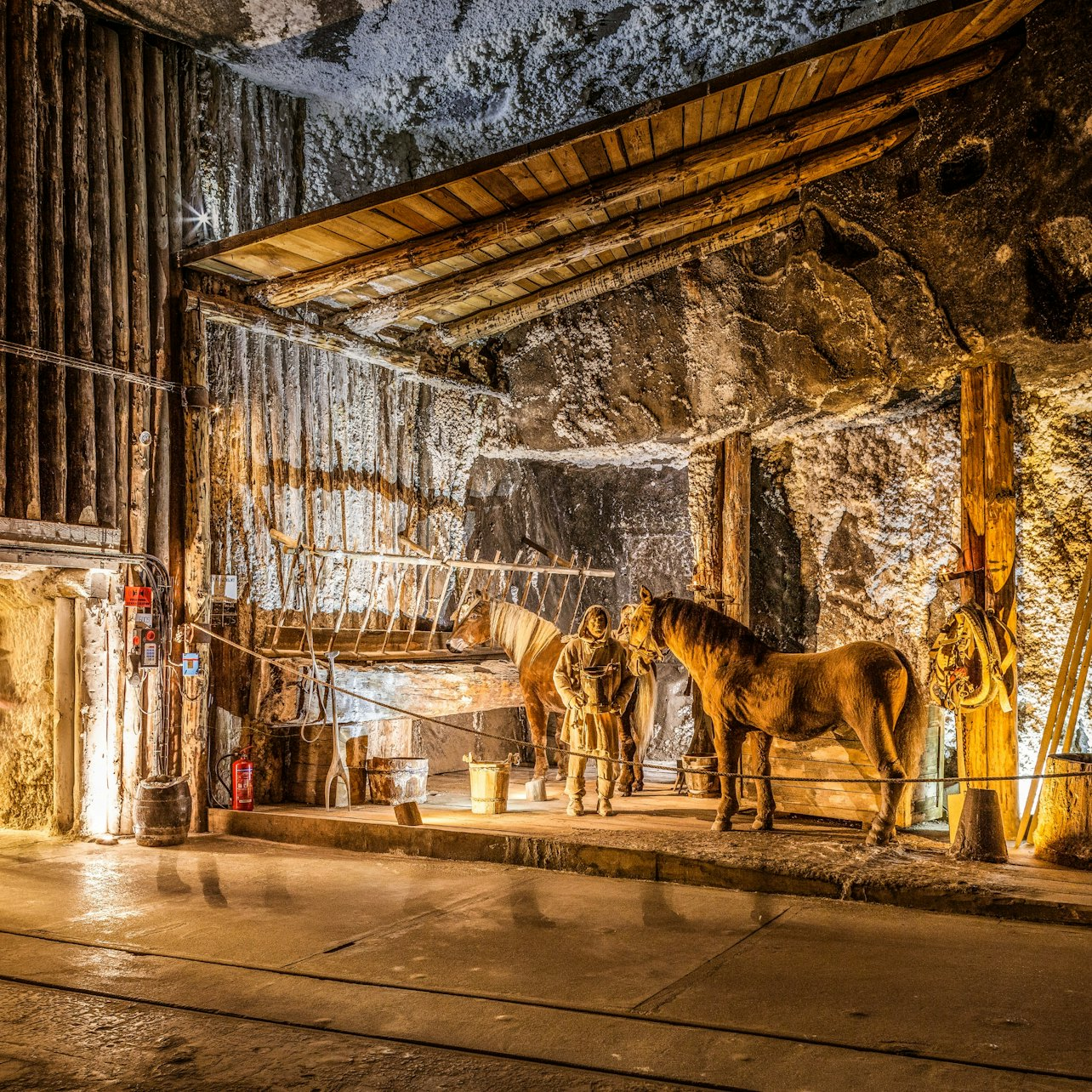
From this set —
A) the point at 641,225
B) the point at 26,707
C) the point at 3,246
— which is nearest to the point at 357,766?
the point at 26,707

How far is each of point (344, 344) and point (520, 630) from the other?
11.7 feet

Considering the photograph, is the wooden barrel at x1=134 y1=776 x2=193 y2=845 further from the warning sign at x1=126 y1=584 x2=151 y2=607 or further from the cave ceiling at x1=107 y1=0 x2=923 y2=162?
the cave ceiling at x1=107 y1=0 x2=923 y2=162

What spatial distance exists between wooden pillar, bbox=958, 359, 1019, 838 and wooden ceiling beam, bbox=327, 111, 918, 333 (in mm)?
2384

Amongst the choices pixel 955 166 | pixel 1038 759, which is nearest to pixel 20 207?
pixel 955 166

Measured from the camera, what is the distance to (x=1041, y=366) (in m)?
8.05

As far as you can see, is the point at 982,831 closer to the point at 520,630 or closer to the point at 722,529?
the point at 722,529

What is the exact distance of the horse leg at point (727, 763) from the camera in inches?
311

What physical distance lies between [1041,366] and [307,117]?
8.14 metres

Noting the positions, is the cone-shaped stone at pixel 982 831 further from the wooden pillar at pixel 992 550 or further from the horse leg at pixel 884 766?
the wooden pillar at pixel 992 550

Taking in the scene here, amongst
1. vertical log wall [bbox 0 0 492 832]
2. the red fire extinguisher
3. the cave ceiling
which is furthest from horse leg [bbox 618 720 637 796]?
the cave ceiling

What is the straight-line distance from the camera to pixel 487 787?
880 cm

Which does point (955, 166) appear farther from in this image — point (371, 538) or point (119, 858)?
point (119, 858)

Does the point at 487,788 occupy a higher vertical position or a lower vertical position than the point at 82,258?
lower

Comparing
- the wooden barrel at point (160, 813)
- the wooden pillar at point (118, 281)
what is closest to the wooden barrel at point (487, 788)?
the wooden barrel at point (160, 813)
